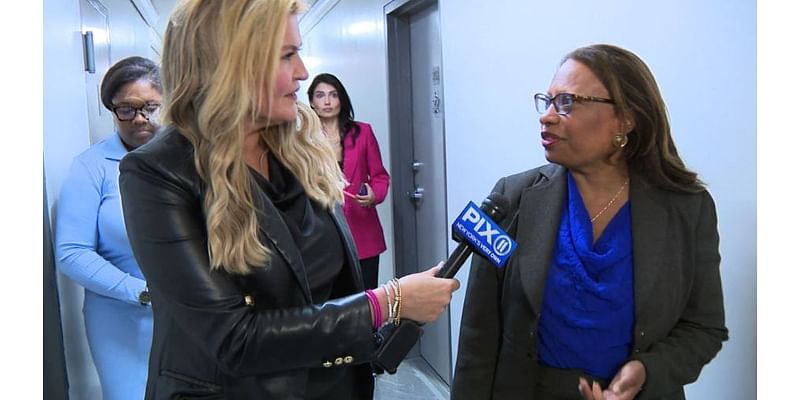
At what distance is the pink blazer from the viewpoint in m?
3.71

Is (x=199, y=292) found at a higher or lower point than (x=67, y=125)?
lower

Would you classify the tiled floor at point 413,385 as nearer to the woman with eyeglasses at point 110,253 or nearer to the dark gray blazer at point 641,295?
the woman with eyeglasses at point 110,253

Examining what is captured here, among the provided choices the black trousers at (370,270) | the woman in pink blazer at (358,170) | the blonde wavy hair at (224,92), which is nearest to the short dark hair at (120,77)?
the blonde wavy hair at (224,92)

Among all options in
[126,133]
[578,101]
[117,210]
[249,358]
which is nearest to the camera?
[249,358]

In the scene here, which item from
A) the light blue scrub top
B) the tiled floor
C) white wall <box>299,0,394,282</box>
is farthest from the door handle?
the light blue scrub top

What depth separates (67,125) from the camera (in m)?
2.27

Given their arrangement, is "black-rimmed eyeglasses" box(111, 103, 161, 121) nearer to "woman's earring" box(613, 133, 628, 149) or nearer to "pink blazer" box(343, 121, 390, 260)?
"woman's earring" box(613, 133, 628, 149)

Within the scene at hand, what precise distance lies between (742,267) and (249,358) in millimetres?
1020

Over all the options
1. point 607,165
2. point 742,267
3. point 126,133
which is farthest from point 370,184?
point 742,267

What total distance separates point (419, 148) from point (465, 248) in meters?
2.77

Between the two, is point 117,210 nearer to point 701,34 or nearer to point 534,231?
point 534,231

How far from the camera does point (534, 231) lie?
140 centimetres

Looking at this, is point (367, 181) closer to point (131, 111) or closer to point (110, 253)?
point (131, 111)

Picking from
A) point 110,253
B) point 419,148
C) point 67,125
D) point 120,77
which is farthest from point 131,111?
point 419,148
